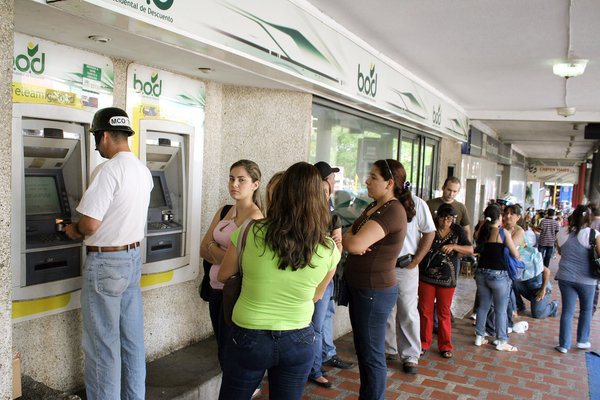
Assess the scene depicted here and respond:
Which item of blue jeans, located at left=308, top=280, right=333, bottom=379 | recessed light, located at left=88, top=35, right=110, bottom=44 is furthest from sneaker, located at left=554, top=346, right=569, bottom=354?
recessed light, located at left=88, top=35, right=110, bottom=44

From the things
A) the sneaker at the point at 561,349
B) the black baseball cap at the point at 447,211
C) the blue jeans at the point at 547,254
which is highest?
the black baseball cap at the point at 447,211

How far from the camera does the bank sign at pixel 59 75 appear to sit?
279 cm

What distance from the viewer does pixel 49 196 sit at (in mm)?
2977

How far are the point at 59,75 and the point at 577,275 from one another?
490 cm

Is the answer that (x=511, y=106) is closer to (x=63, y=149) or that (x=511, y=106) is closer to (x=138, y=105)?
(x=138, y=105)

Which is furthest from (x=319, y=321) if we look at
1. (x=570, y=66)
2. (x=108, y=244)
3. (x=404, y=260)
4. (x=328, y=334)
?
(x=570, y=66)

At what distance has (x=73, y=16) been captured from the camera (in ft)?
8.04

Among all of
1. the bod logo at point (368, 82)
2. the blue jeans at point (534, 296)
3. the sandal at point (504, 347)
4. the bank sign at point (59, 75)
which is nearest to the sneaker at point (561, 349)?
the sandal at point (504, 347)

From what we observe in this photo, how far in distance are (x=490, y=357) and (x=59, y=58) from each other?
452 cm

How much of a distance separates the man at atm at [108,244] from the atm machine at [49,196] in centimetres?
26

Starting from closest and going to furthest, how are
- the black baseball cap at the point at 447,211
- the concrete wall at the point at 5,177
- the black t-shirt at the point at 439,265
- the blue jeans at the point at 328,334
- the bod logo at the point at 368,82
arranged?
the concrete wall at the point at 5,177 → the blue jeans at the point at 328,334 → the black t-shirt at the point at 439,265 → the black baseball cap at the point at 447,211 → the bod logo at the point at 368,82

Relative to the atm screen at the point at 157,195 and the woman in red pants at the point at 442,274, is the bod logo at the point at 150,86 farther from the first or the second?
the woman in red pants at the point at 442,274

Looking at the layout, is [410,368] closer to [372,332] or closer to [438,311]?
[438,311]

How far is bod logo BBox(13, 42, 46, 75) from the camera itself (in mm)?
2770
